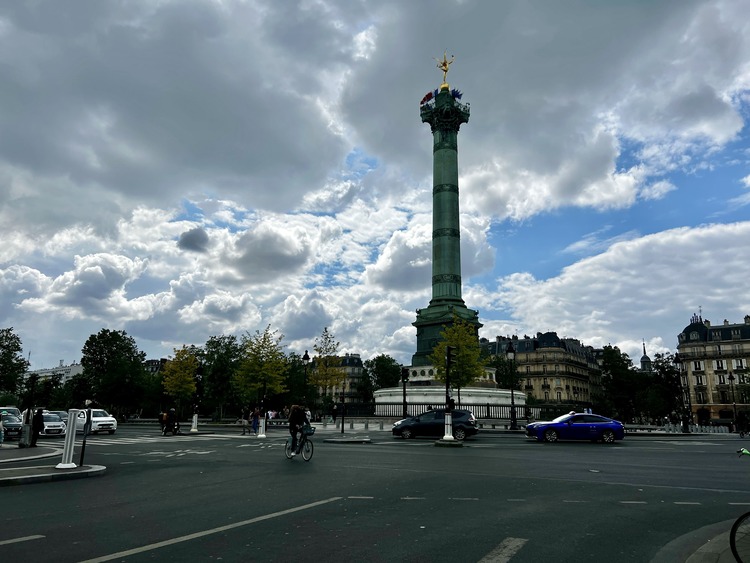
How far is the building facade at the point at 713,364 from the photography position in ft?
320

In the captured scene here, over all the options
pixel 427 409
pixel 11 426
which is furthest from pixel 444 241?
pixel 11 426

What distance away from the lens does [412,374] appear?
6272cm

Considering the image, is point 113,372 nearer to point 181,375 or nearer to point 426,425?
point 181,375

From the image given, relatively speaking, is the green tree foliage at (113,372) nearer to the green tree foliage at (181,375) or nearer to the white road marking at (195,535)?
the green tree foliage at (181,375)

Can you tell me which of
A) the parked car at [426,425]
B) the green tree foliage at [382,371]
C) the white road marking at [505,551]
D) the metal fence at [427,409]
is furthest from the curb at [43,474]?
the green tree foliage at [382,371]

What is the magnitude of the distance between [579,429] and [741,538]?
900 inches

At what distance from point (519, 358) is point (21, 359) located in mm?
90287

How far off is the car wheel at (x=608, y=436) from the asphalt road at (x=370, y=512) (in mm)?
11019

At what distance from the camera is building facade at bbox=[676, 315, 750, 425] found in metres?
97.7

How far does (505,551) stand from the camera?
614 centimetres

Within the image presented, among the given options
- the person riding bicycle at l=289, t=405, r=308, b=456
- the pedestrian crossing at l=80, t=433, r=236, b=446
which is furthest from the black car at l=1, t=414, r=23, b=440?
the person riding bicycle at l=289, t=405, r=308, b=456

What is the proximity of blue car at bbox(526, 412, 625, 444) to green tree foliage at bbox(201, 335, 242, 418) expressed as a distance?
43417mm

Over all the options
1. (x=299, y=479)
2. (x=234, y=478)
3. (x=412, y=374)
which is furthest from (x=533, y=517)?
(x=412, y=374)

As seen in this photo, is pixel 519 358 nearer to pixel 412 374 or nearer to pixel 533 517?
pixel 412 374
